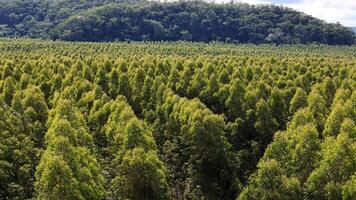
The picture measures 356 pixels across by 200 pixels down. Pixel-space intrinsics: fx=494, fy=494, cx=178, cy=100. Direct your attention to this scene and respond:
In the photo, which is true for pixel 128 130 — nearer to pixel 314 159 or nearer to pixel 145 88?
pixel 314 159

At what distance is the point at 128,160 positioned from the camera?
120 feet

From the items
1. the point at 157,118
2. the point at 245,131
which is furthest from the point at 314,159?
the point at 157,118

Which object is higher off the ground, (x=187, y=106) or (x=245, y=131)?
(x=187, y=106)

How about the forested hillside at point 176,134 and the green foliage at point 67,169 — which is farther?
the forested hillside at point 176,134

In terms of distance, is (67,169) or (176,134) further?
(176,134)

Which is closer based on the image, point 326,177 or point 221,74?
point 326,177

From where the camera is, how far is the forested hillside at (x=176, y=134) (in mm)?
36125

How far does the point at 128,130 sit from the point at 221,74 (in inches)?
1234

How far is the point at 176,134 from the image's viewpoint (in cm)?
5597

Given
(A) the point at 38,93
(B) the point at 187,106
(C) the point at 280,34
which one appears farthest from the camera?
(C) the point at 280,34

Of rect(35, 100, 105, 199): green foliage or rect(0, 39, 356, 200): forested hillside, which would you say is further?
rect(0, 39, 356, 200): forested hillside

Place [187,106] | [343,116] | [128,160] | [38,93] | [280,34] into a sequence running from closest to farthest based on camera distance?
1. [128,160]
2. [343,116]
3. [187,106]
4. [38,93]
5. [280,34]

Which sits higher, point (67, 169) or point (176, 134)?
point (67, 169)

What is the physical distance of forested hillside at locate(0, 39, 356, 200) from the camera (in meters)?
36.1
